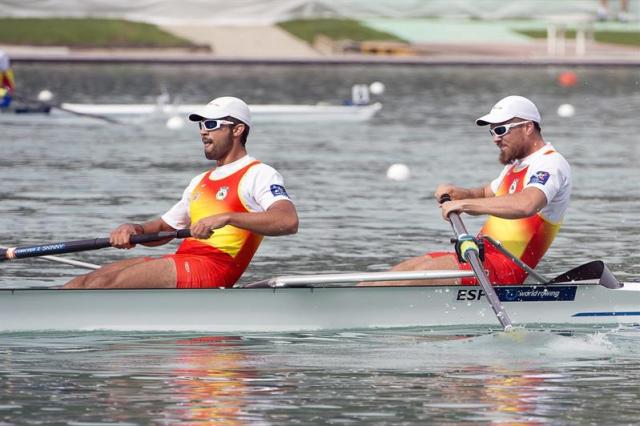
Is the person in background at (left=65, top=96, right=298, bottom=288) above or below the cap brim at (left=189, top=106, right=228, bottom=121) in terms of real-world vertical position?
below

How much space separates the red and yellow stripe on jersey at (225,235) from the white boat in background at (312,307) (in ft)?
0.63

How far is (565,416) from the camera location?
1023 cm

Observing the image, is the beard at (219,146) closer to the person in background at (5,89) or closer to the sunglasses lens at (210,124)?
the sunglasses lens at (210,124)

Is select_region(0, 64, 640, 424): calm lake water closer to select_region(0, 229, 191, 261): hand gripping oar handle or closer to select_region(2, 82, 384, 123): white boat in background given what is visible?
select_region(2, 82, 384, 123): white boat in background

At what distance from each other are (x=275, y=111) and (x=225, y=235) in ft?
72.0

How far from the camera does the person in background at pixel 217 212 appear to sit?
12.2m

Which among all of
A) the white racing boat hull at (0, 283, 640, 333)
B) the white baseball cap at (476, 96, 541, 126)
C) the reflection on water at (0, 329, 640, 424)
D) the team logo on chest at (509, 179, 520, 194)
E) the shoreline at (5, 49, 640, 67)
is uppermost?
the shoreline at (5, 49, 640, 67)

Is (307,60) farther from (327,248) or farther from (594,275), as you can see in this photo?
(594,275)

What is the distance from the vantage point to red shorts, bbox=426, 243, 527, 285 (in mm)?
12570

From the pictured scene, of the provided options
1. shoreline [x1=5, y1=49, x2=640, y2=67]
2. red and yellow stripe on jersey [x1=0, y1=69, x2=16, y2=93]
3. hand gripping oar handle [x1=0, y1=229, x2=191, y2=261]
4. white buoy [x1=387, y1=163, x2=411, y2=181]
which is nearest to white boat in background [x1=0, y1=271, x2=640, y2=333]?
hand gripping oar handle [x1=0, y1=229, x2=191, y2=261]

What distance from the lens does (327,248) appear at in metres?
17.9

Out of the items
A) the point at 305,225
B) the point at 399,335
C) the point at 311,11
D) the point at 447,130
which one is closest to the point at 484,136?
the point at 447,130

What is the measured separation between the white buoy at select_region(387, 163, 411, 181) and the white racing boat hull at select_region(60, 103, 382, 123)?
8765 millimetres

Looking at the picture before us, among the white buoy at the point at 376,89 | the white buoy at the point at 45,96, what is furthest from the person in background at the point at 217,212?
the white buoy at the point at 376,89
